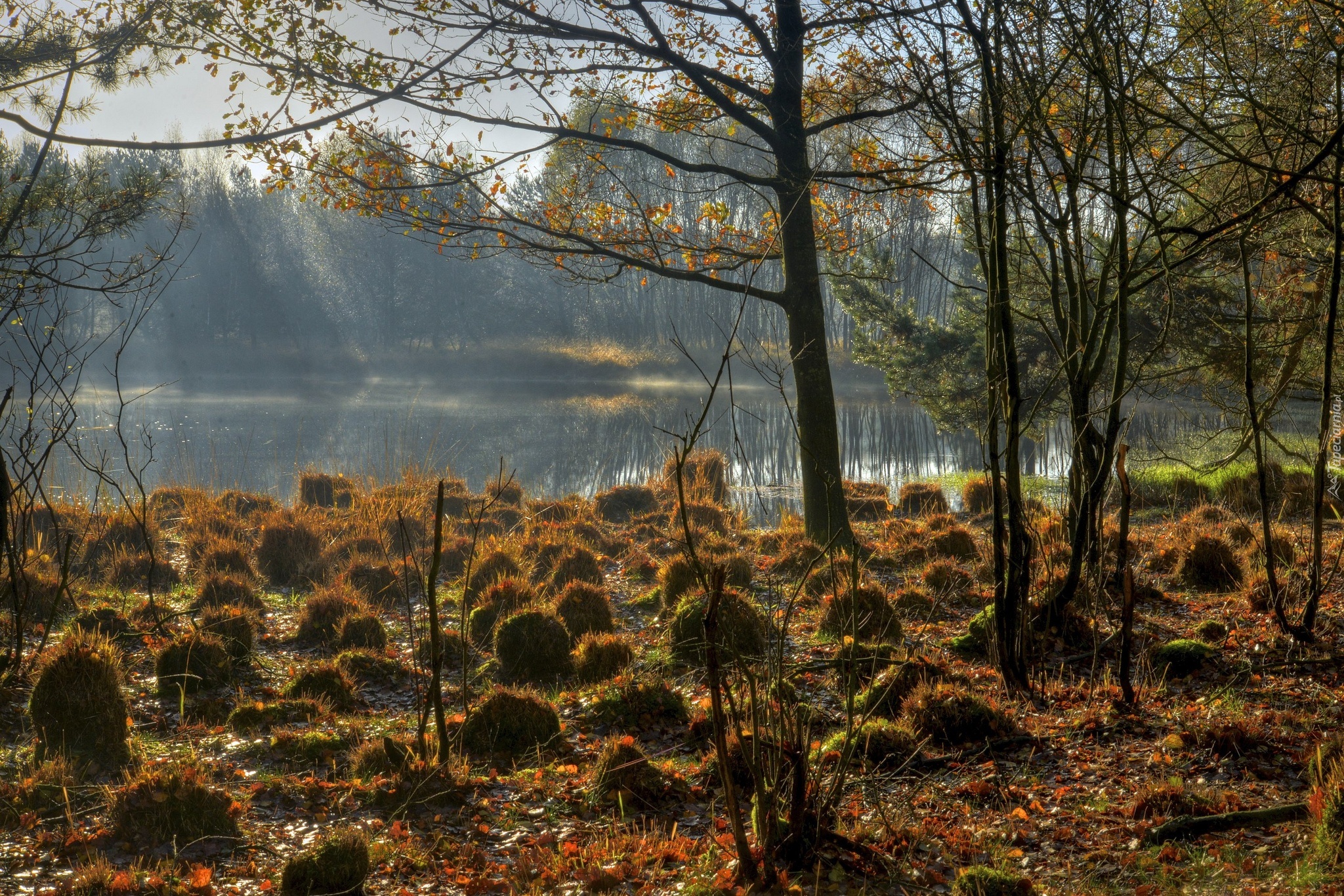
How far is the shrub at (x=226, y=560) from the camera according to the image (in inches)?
306

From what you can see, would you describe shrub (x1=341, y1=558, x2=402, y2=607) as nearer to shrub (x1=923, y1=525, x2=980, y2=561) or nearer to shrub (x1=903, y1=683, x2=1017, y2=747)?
shrub (x1=923, y1=525, x2=980, y2=561)

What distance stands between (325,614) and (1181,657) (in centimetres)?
543

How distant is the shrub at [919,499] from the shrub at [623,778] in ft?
26.0

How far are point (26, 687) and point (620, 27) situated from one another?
6.21 meters

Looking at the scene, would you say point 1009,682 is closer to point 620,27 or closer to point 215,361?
point 620,27

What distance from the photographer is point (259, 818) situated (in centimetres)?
360

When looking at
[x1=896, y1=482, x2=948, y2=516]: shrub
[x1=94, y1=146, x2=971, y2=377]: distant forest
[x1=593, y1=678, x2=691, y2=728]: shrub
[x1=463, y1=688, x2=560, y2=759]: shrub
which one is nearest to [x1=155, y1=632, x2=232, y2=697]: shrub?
[x1=463, y1=688, x2=560, y2=759]: shrub

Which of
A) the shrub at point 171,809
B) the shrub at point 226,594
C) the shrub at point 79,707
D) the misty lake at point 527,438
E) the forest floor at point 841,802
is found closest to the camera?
the forest floor at point 841,802

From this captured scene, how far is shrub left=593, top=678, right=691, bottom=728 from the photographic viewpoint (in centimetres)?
461

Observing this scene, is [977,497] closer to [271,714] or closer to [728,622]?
[728,622]

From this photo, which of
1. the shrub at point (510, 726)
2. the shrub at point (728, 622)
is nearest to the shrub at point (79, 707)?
the shrub at point (510, 726)

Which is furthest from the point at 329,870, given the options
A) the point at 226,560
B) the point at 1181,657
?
the point at 226,560

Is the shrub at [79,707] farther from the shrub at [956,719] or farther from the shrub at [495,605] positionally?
the shrub at [956,719]

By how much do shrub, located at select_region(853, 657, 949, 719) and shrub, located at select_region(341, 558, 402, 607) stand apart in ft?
14.5
